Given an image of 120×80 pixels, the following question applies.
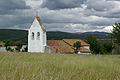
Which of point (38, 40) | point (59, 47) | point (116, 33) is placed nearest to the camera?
point (116, 33)

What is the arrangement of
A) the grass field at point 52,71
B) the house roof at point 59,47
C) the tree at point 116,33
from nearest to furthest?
1. the grass field at point 52,71
2. the tree at point 116,33
3. the house roof at point 59,47

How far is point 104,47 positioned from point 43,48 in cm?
4758

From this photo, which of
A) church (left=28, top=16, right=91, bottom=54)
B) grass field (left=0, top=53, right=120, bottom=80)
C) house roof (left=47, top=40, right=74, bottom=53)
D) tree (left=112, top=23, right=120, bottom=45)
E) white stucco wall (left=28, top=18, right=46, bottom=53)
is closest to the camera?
grass field (left=0, top=53, right=120, bottom=80)

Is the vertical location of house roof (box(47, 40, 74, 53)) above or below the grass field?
below

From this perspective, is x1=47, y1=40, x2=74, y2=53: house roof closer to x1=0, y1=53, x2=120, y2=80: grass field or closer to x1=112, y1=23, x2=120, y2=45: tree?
x1=112, y1=23, x2=120, y2=45: tree

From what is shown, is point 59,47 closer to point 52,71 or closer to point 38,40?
point 38,40

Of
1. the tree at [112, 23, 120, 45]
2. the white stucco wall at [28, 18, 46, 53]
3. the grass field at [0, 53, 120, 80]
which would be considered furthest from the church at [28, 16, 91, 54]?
the grass field at [0, 53, 120, 80]

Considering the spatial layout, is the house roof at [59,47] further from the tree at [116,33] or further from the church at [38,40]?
the tree at [116,33]

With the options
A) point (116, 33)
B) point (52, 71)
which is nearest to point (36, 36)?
→ point (116, 33)

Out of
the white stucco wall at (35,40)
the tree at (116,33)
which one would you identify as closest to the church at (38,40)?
the white stucco wall at (35,40)

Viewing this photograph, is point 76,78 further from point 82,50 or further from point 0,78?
point 82,50

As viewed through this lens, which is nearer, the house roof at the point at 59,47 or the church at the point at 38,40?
the church at the point at 38,40

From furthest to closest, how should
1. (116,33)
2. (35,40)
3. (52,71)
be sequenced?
(35,40) → (116,33) → (52,71)

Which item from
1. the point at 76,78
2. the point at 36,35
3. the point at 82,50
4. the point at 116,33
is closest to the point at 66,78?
the point at 76,78
